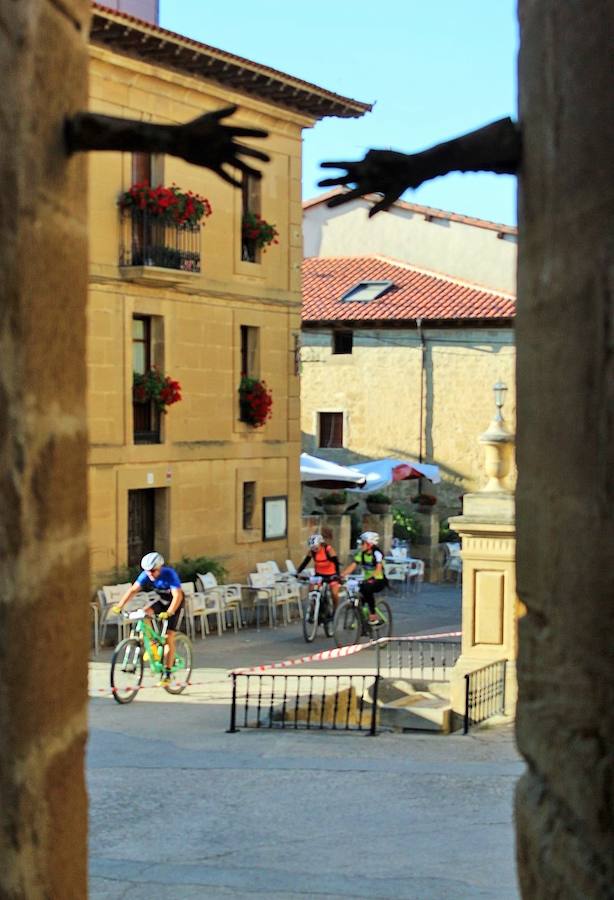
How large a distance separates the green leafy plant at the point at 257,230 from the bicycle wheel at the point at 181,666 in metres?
9.77

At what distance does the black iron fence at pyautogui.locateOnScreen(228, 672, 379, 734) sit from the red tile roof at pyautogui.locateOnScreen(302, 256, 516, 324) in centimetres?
1891

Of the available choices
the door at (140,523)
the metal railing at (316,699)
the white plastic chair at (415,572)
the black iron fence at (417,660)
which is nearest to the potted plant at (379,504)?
the white plastic chair at (415,572)

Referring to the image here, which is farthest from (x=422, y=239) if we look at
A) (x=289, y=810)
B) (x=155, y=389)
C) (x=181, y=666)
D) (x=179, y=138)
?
(x=179, y=138)

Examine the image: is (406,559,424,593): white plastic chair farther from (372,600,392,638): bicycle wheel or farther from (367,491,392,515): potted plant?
(372,600,392,638): bicycle wheel

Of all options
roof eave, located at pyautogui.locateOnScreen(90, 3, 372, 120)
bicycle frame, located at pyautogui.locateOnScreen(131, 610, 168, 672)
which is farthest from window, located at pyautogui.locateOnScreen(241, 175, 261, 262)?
bicycle frame, located at pyautogui.locateOnScreen(131, 610, 168, 672)

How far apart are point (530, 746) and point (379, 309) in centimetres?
3161

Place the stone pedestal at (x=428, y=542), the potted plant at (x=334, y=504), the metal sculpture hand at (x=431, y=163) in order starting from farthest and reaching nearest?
the stone pedestal at (x=428, y=542), the potted plant at (x=334, y=504), the metal sculpture hand at (x=431, y=163)

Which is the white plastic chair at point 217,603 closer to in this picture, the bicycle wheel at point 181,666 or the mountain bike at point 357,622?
the mountain bike at point 357,622

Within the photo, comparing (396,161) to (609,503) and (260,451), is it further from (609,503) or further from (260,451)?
(260,451)

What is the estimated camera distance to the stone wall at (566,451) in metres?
3.50

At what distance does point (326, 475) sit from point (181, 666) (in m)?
11.2

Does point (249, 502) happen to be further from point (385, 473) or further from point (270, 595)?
point (385, 473)

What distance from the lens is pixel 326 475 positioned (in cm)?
2614

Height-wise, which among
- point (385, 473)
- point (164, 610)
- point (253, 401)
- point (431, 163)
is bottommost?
point (164, 610)
